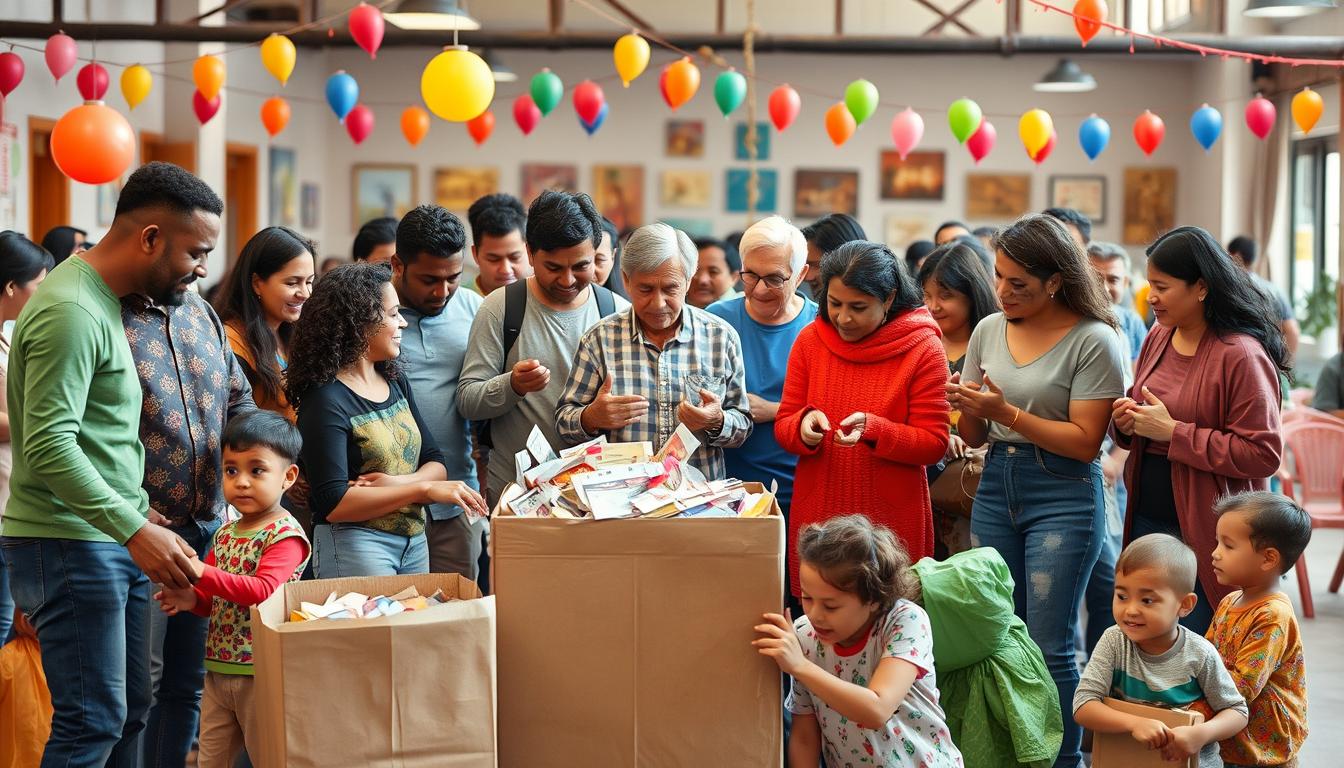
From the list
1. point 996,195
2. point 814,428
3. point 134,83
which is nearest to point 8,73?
point 134,83

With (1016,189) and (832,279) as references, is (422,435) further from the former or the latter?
(1016,189)

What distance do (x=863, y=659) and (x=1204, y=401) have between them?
121 centimetres

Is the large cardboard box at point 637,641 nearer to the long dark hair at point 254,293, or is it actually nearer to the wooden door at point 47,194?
the long dark hair at point 254,293

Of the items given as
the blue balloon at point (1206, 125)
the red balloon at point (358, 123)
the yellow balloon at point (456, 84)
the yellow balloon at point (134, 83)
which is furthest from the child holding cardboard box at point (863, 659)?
the red balloon at point (358, 123)

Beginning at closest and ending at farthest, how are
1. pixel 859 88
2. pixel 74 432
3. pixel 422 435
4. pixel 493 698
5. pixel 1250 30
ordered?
pixel 493 698, pixel 74 432, pixel 422 435, pixel 859 88, pixel 1250 30

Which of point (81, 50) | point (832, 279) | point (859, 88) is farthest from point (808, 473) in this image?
point (81, 50)

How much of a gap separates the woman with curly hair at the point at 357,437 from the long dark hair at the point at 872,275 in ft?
3.37

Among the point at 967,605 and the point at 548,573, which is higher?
the point at 548,573

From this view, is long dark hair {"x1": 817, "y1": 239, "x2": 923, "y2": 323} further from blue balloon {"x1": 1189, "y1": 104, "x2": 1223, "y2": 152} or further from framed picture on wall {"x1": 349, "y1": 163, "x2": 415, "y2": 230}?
framed picture on wall {"x1": 349, "y1": 163, "x2": 415, "y2": 230}

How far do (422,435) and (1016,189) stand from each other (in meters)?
10.7

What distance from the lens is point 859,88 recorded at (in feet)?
25.5

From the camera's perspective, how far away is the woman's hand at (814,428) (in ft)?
10.5

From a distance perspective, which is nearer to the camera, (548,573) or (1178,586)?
(548,573)

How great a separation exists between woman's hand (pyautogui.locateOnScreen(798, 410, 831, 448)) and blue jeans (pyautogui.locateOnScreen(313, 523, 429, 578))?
981 millimetres
